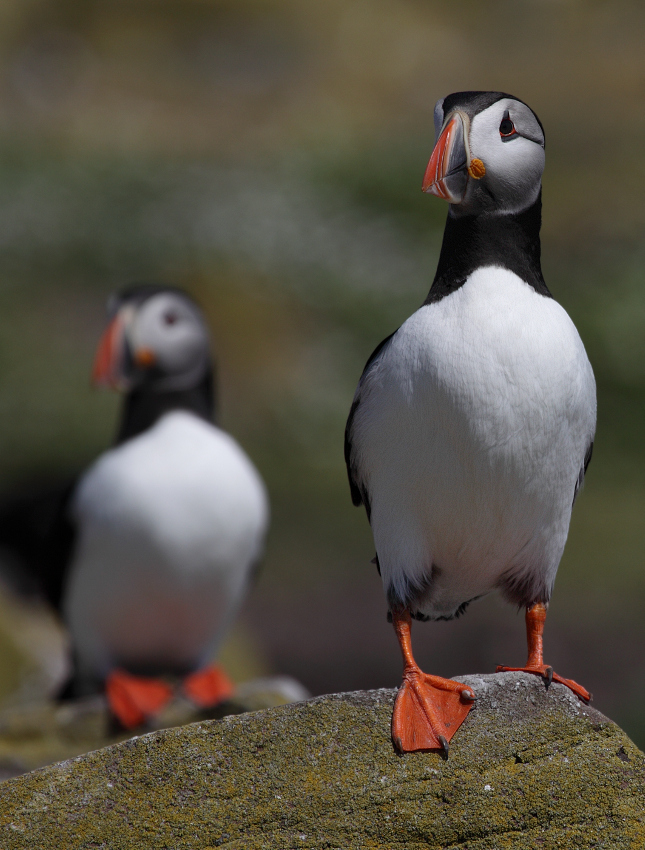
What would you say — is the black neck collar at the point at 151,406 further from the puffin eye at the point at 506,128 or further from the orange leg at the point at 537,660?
the puffin eye at the point at 506,128

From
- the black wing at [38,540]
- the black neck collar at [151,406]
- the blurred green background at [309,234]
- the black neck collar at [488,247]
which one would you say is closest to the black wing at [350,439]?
the black neck collar at [488,247]

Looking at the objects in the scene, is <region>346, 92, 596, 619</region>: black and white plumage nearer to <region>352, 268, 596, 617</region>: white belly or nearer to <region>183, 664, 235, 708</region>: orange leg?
<region>352, 268, 596, 617</region>: white belly

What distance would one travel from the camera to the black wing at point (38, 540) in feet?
20.4

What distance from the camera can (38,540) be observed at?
7.30 m

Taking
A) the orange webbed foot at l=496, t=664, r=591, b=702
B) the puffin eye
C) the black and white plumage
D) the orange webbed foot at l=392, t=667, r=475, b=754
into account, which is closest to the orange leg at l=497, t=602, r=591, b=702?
the orange webbed foot at l=496, t=664, r=591, b=702

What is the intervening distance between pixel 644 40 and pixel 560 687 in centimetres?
2065

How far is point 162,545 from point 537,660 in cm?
314

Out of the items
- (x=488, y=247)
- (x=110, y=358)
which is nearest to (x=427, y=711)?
(x=488, y=247)

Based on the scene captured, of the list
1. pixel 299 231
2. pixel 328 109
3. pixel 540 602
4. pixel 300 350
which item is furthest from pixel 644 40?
pixel 540 602

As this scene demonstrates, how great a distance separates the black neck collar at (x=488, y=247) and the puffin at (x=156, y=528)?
3120mm

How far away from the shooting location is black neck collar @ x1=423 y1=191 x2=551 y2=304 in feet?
9.27

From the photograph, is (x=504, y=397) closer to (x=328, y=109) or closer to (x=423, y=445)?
(x=423, y=445)

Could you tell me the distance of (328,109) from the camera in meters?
21.8

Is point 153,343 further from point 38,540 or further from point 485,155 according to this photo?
point 485,155
